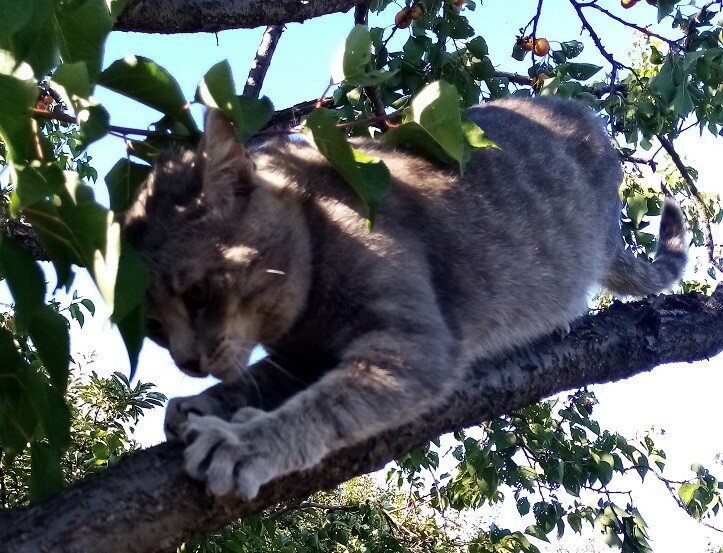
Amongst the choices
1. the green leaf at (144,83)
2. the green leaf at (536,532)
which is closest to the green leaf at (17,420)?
the green leaf at (144,83)

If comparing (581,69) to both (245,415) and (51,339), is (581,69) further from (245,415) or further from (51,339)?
(51,339)

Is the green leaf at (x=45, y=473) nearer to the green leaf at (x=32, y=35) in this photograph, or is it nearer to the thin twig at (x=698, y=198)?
the green leaf at (x=32, y=35)

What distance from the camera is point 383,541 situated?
380 cm

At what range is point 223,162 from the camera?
209 centimetres

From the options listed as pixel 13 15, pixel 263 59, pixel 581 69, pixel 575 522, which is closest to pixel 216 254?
pixel 13 15

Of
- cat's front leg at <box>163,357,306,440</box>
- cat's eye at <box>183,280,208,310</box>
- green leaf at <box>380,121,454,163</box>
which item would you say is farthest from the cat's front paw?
green leaf at <box>380,121,454,163</box>

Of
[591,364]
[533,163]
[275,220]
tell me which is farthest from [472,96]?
[275,220]

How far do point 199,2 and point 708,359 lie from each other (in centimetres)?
238

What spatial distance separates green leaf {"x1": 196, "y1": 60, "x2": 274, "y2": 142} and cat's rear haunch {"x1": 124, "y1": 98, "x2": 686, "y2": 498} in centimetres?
5

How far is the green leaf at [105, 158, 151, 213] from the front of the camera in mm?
2098

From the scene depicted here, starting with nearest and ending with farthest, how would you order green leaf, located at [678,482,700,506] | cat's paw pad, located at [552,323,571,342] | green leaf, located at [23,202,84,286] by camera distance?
green leaf, located at [23,202,84,286] < cat's paw pad, located at [552,323,571,342] < green leaf, located at [678,482,700,506]

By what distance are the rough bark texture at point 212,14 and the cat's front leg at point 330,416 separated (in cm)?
162

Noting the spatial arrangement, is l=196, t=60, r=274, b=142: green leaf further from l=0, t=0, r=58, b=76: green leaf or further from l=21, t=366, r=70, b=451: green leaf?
l=21, t=366, r=70, b=451: green leaf

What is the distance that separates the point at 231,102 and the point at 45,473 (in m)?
0.90
